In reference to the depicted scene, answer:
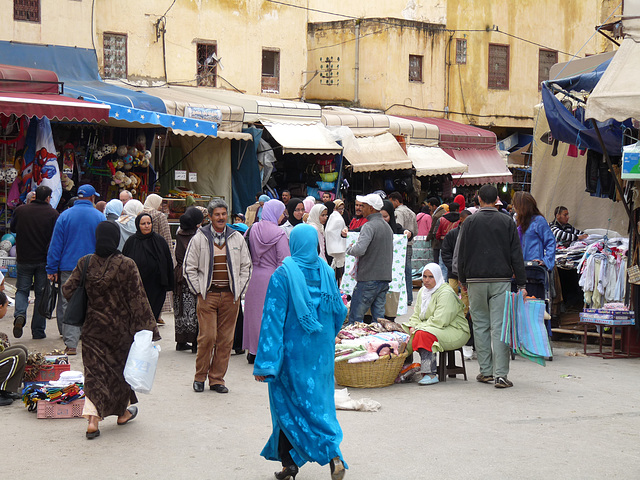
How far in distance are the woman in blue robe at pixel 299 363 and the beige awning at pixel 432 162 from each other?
16376mm

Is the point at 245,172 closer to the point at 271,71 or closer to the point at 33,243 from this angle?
the point at 271,71

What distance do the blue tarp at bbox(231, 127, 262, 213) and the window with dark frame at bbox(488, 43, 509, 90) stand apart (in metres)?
13.1

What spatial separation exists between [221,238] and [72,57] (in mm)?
11801

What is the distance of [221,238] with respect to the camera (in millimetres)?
8125

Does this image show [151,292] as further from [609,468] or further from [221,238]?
[609,468]

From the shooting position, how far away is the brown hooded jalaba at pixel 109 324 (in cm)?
A: 637

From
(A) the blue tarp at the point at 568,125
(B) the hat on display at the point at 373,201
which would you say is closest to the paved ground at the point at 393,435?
(B) the hat on display at the point at 373,201

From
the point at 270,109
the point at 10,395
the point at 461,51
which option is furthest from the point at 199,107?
the point at 461,51

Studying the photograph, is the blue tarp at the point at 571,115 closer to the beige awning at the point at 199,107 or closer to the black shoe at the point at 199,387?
the black shoe at the point at 199,387

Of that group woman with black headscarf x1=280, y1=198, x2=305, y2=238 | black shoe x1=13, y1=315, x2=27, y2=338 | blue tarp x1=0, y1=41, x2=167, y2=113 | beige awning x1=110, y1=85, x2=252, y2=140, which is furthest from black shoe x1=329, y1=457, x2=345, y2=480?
beige awning x1=110, y1=85, x2=252, y2=140

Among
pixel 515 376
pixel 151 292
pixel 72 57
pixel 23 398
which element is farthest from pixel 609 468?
pixel 72 57

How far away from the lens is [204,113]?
17859 mm

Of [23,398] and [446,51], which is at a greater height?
[446,51]

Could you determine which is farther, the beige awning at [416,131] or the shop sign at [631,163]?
→ the beige awning at [416,131]
